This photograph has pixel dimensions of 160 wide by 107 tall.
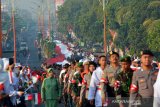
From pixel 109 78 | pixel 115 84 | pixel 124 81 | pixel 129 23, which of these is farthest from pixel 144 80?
pixel 129 23

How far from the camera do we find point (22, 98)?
559 inches

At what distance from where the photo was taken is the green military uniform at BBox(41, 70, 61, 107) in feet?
51.8

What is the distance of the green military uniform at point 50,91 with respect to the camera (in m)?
15.8

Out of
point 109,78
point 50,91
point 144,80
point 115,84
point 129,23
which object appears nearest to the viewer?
point 144,80

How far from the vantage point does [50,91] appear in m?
15.8

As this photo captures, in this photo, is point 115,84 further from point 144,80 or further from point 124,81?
point 144,80

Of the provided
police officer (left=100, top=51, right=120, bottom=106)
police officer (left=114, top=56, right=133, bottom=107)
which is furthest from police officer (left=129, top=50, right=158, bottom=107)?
police officer (left=100, top=51, right=120, bottom=106)

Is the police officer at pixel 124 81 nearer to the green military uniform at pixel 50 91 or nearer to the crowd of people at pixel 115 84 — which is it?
the crowd of people at pixel 115 84

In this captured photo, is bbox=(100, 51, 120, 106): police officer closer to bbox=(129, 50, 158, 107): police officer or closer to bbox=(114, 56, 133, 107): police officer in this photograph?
bbox=(114, 56, 133, 107): police officer

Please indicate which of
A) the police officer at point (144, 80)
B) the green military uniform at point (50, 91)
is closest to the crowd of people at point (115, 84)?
the police officer at point (144, 80)

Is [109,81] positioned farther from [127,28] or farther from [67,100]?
[127,28]

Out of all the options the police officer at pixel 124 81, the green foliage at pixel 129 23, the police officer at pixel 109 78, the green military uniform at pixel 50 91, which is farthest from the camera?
the green foliage at pixel 129 23

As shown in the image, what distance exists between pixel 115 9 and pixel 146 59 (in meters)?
56.9

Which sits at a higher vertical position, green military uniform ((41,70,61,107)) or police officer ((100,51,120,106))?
police officer ((100,51,120,106))
